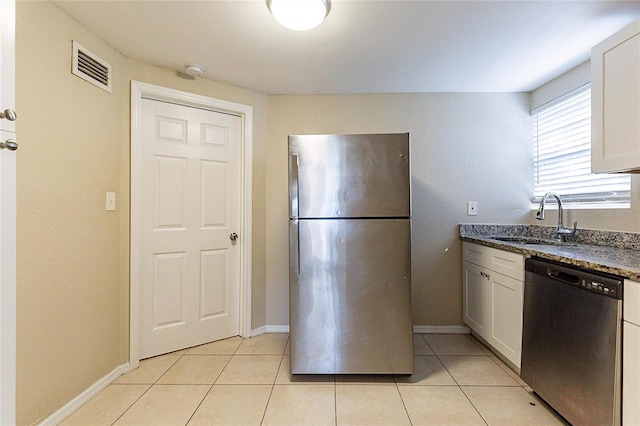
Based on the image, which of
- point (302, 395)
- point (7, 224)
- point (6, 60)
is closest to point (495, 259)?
point (302, 395)

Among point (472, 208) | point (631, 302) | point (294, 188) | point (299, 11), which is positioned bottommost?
point (631, 302)

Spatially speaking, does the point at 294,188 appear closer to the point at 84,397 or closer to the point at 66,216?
the point at 66,216

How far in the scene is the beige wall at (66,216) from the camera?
1.45 metres

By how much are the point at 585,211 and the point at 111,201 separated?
328 cm

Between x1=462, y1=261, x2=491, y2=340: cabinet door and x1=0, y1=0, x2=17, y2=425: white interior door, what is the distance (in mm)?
2637

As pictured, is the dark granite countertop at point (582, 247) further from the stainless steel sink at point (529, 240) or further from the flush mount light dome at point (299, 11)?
the flush mount light dome at point (299, 11)

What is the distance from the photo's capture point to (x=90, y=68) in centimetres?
179

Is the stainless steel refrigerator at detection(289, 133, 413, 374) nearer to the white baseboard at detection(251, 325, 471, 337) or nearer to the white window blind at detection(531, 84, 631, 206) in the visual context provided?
the white baseboard at detection(251, 325, 471, 337)

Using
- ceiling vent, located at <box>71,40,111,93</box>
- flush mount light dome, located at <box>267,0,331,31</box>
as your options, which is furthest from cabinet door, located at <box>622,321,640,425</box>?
ceiling vent, located at <box>71,40,111,93</box>

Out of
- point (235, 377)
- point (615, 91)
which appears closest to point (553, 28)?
point (615, 91)

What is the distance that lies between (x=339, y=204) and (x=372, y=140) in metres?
0.47

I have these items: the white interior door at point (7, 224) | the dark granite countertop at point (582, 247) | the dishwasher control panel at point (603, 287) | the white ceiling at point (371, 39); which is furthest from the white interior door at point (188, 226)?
the dishwasher control panel at point (603, 287)

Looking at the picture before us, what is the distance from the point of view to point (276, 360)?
2229 millimetres

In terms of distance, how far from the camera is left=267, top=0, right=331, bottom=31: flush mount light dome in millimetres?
1467
